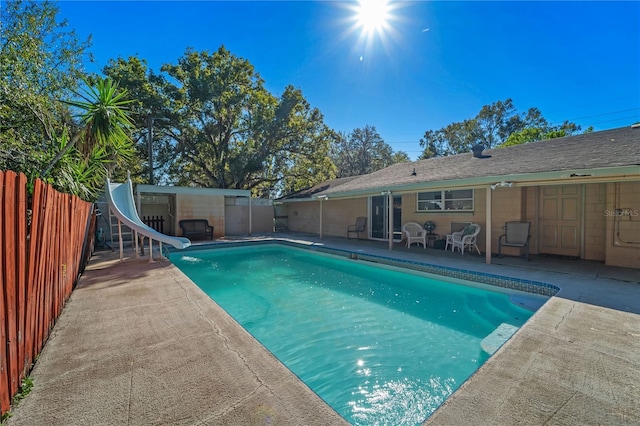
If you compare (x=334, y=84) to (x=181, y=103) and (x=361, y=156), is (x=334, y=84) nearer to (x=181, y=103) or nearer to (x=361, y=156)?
(x=181, y=103)

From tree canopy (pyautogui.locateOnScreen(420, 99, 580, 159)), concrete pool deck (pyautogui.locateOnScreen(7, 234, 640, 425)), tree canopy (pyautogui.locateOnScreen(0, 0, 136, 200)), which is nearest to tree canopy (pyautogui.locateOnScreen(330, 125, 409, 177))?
tree canopy (pyautogui.locateOnScreen(420, 99, 580, 159))

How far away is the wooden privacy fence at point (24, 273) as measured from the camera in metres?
1.75

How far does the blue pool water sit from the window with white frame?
3508mm

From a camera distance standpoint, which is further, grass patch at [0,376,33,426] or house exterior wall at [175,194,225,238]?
house exterior wall at [175,194,225,238]

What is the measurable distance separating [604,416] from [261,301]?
505 centimetres

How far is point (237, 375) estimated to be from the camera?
2.22 m

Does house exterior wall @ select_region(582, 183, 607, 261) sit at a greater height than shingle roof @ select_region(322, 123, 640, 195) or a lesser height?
lesser

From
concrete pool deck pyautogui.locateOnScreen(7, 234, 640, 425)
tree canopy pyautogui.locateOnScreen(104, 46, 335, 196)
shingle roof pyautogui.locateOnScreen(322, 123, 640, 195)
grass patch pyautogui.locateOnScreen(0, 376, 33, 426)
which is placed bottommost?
concrete pool deck pyautogui.locateOnScreen(7, 234, 640, 425)

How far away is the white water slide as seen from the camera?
679 cm

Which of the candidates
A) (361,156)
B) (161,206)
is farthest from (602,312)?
(361,156)

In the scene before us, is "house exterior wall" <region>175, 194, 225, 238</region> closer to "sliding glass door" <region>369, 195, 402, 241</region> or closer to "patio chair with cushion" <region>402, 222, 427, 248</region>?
"sliding glass door" <region>369, 195, 402, 241</region>

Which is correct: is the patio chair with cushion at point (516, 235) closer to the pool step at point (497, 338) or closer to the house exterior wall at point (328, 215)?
the pool step at point (497, 338)

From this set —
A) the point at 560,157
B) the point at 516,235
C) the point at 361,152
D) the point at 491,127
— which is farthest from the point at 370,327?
the point at 361,152

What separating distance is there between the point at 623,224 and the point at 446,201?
420 cm
